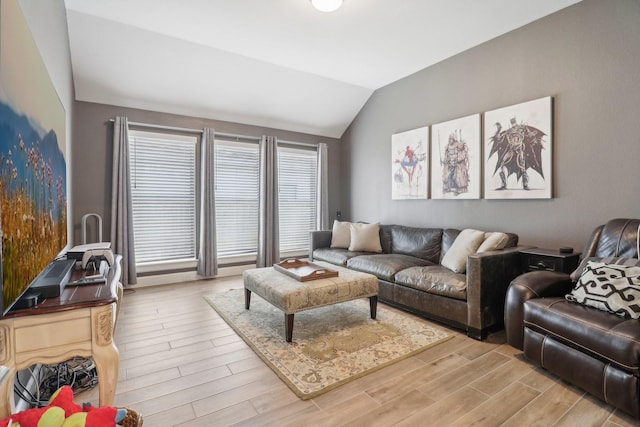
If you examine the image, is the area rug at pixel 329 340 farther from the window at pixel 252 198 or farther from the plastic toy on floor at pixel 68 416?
the window at pixel 252 198

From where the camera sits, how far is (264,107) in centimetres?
498

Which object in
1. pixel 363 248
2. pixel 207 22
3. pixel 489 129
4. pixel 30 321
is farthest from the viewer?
pixel 363 248

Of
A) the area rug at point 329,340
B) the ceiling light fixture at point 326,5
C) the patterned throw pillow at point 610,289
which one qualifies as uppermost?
the ceiling light fixture at point 326,5

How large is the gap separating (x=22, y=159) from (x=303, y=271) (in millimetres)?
2211

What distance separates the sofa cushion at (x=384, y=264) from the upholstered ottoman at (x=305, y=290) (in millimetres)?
483

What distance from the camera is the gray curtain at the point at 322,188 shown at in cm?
576

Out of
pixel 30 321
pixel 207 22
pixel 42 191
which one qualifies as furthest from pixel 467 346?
pixel 207 22

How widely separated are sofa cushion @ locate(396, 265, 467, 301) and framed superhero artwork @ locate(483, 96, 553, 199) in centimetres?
119

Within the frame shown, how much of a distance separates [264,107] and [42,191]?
366 centimetres

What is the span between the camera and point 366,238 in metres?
4.52

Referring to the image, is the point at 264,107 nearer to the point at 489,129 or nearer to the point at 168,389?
the point at 489,129

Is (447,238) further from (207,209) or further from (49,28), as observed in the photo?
(49,28)

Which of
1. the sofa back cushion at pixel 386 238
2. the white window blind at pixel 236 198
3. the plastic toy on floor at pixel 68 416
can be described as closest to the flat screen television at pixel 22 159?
the plastic toy on floor at pixel 68 416

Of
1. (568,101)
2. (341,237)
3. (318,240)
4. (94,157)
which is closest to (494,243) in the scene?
(568,101)
